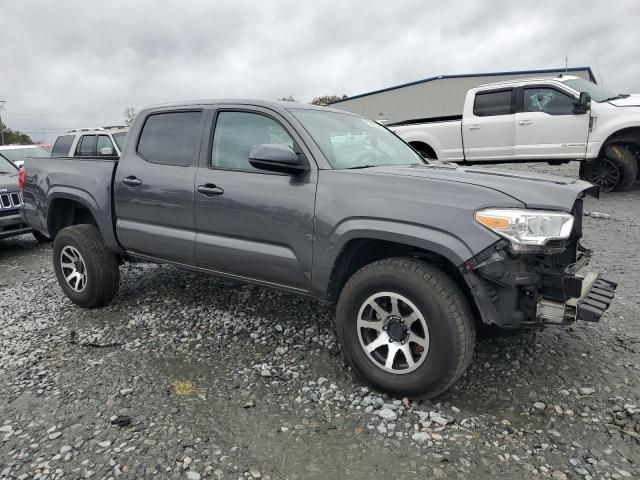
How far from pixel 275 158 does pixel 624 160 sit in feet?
24.8

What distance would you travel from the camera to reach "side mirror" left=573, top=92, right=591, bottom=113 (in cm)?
818

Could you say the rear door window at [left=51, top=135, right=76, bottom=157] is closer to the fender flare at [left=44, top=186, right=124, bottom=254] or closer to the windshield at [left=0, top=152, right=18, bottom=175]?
the windshield at [left=0, top=152, right=18, bottom=175]

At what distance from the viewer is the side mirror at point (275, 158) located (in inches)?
119

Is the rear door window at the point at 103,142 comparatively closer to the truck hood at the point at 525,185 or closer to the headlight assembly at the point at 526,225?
the truck hood at the point at 525,185

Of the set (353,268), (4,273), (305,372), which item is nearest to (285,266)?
(353,268)

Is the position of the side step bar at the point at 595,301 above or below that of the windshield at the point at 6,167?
below

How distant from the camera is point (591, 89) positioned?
8867 mm

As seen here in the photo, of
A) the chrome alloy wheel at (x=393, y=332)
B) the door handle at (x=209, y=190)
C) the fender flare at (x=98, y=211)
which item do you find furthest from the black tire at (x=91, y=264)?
the chrome alloy wheel at (x=393, y=332)

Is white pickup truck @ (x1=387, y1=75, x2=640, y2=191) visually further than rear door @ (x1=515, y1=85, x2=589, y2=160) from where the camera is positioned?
No

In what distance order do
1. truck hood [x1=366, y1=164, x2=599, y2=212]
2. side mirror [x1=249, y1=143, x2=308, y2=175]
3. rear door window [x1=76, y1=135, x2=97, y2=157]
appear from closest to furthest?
truck hood [x1=366, y1=164, x2=599, y2=212], side mirror [x1=249, y1=143, x2=308, y2=175], rear door window [x1=76, y1=135, x2=97, y2=157]

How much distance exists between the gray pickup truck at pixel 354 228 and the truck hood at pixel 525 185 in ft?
0.04

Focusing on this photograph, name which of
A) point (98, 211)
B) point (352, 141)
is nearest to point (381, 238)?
point (352, 141)

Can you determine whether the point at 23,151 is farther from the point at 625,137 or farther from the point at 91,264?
the point at 625,137

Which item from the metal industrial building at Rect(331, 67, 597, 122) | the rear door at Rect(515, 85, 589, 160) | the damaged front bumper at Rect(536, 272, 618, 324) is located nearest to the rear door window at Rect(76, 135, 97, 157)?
the rear door at Rect(515, 85, 589, 160)
